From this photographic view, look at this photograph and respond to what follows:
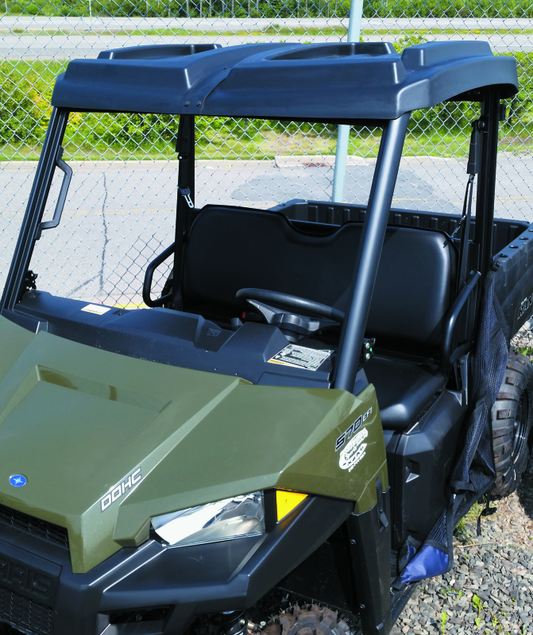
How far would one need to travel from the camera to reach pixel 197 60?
6.45 ft

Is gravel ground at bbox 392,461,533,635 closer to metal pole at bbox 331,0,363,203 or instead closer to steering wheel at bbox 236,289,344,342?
steering wheel at bbox 236,289,344,342

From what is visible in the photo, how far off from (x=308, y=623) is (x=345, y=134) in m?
2.79

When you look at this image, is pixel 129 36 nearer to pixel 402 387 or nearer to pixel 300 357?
pixel 402 387

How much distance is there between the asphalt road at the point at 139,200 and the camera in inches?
235

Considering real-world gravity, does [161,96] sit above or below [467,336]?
above

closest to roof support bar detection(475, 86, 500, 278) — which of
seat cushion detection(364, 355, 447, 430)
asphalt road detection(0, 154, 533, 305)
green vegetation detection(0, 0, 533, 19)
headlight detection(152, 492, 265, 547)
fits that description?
seat cushion detection(364, 355, 447, 430)

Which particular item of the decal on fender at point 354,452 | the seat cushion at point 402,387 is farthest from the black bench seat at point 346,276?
the decal on fender at point 354,452

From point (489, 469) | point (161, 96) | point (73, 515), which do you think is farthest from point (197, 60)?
point (489, 469)

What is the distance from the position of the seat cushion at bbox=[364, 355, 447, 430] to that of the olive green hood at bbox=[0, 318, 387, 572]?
1.02ft

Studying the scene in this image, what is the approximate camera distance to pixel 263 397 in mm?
1682

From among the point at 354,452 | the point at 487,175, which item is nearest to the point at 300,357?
the point at 354,452

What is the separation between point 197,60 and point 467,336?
138 cm

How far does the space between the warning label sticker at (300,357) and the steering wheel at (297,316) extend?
2.6 inches

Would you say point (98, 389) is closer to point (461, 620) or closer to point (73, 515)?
point (73, 515)
